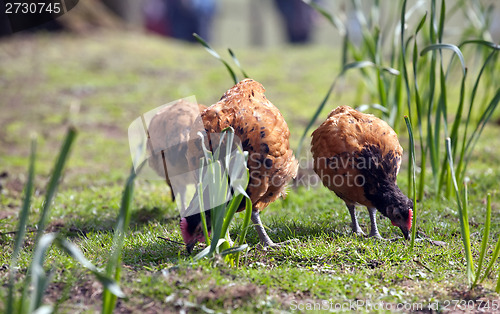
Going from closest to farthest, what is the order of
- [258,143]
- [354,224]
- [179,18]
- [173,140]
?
[258,143]
[354,224]
[173,140]
[179,18]

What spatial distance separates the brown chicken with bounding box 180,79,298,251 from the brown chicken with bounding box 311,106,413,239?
0.33m

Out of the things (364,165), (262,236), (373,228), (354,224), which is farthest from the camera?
(354,224)

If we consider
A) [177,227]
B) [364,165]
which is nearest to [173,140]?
[177,227]

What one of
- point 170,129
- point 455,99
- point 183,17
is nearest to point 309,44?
point 183,17

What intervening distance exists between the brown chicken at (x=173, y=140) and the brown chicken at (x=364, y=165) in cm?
125

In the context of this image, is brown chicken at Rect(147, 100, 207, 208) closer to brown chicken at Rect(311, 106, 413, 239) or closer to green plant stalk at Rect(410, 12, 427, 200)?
brown chicken at Rect(311, 106, 413, 239)

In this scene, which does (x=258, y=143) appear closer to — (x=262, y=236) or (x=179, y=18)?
(x=262, y=236)

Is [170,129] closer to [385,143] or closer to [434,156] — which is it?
[385,143]

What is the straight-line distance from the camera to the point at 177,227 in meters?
4.39

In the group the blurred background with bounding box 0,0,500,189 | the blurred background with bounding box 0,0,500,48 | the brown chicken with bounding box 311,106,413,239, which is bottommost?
the brown chicken with bounding box 311,106,413,239

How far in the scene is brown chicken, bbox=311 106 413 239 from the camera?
12.8 ft

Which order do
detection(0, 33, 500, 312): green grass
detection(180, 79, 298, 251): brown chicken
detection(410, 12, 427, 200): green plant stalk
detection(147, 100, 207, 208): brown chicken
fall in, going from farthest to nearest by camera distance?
detection(147, 100, 207, 208): brown chicken → detection(410, 12, 427, 200): green plant stalk → detection(180, 79, 298, 251): brown chicken → detection(0, 33, 500, 312): green grass

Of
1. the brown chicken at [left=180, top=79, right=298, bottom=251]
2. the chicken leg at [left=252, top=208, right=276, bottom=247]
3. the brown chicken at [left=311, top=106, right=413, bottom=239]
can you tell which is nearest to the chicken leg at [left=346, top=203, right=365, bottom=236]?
the brown chicken at [left=311, top=106, right=413, bottom=239]

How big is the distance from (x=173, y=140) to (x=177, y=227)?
2.79 ft
